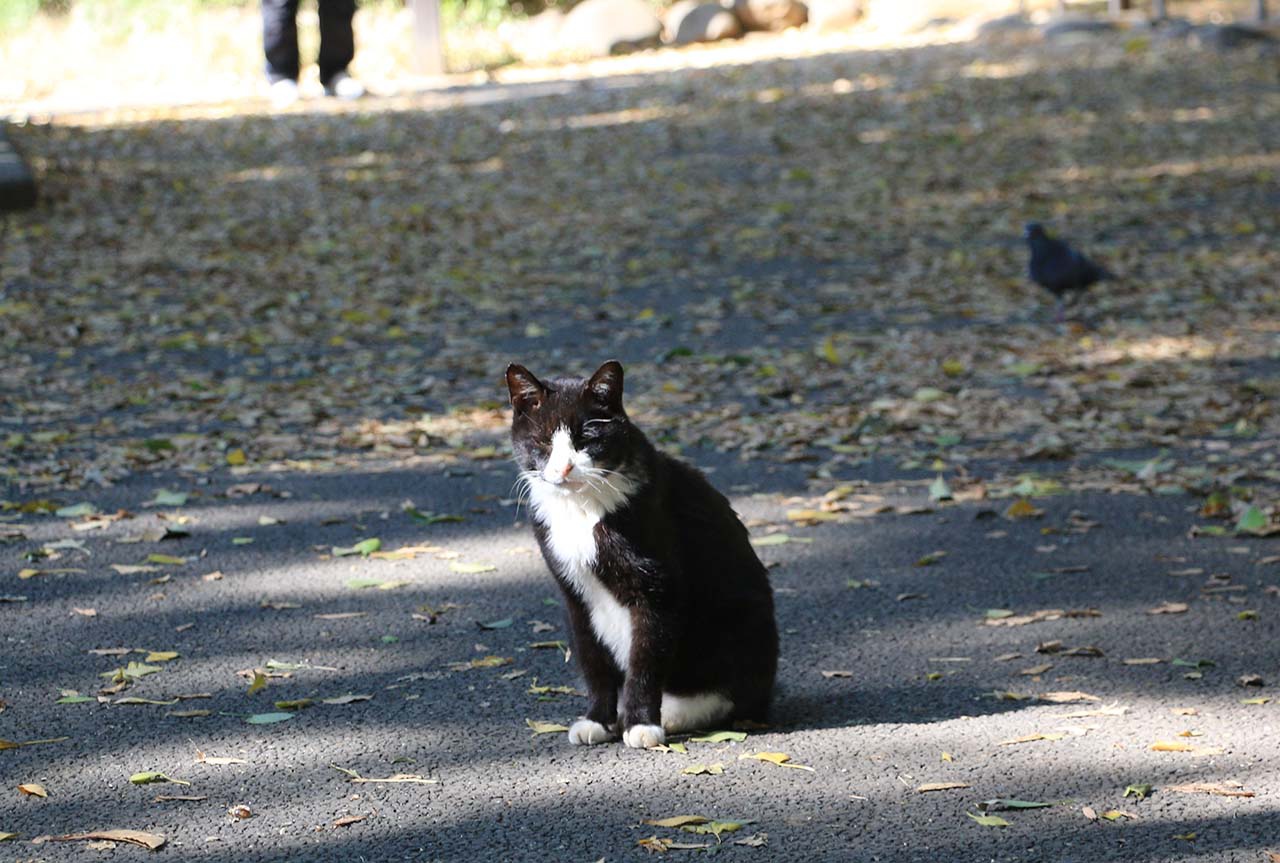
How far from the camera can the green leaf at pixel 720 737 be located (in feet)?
12.2

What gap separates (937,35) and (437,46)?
602 cm

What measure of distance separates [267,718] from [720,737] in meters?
1.17

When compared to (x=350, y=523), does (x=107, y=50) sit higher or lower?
higher

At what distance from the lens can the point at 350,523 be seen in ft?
18.8

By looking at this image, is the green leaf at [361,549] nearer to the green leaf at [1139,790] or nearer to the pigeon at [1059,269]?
the green leaf at [1139,790]

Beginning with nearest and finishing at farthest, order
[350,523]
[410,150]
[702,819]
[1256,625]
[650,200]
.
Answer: [702,819]
[1256,625]
[350,523]
[650,200]
[410,150]

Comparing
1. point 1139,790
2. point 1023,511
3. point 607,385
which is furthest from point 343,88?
point 1139,790

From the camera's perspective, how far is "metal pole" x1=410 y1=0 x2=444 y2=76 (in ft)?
58.9

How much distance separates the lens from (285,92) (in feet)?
51.9

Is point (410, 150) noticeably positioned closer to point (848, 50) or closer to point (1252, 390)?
point (848, 50)

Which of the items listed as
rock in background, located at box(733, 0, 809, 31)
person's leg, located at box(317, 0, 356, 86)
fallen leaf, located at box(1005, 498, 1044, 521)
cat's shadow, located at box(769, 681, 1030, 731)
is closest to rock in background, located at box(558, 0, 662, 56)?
rock in background, located at box(733, 0, 809, 31)

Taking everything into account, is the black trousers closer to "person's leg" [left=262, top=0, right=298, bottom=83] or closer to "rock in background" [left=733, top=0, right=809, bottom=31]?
"person's leg" [left=262, top=0, right=298, bottom=83]

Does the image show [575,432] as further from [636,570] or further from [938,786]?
[938,786]

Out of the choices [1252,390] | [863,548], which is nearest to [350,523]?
[863,548]
